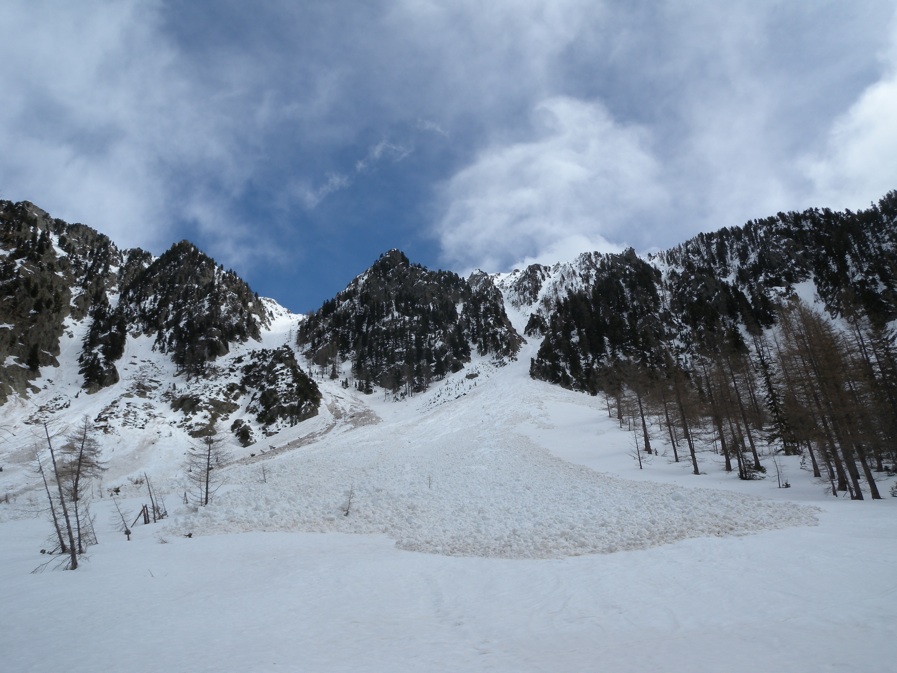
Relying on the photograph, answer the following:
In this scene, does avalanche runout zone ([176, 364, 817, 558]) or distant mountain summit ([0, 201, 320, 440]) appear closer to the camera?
avalanche runout zone ([176, 364, 817, 558])

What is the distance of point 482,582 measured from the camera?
1300 centimetres

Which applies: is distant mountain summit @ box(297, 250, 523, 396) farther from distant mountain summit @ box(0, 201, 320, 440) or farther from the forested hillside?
distant mountain summit @ box(0, 201, 320, 440)

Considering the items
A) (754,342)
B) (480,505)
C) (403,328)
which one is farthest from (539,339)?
(480,505)

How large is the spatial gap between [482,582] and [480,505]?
12.3m

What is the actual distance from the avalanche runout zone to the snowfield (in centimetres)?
19

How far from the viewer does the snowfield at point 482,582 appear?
8.06m

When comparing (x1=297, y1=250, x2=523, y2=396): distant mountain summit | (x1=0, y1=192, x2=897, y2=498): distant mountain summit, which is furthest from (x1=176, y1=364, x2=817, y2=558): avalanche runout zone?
(x1=297, y1=250, x2=523, y2=396): distant mountain summit

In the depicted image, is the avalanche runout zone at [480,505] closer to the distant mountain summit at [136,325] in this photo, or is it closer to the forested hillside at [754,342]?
the forested hillside at [754,342]

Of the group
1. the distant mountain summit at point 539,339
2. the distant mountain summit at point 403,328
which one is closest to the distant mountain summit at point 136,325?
the distant mountain summit at point 539,339

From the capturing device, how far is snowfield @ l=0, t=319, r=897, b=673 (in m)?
8.06

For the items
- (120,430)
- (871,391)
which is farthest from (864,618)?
(120,430)

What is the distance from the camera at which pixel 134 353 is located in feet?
298

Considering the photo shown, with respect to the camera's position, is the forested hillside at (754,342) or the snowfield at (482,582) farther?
the forested hillside at (754,342)

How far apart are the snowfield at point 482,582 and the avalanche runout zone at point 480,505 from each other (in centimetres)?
19
